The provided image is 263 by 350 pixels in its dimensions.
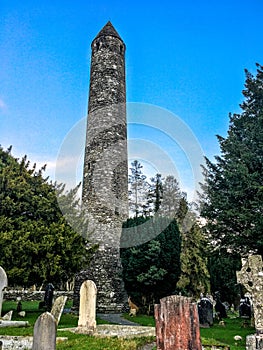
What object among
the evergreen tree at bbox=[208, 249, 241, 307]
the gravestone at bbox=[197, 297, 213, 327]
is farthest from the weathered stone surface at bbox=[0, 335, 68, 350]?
the evergreen tree at bbox=[208, 249, 241, 307]

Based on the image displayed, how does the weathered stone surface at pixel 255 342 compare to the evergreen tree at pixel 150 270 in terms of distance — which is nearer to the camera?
the weathered stone surface at pixel 255 342

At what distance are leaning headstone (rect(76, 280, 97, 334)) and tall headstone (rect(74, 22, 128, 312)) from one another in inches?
299

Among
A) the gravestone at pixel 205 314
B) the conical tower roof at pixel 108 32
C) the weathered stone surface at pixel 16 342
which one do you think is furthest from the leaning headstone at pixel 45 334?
the conical tower roof at pixel 108 32

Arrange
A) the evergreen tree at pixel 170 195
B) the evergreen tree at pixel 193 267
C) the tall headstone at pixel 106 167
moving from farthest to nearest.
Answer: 1. the evergreen tree at pixel 170 195
2. the evergreen tree at pixel 193 267
3. the tall headstone at pixel 106 167

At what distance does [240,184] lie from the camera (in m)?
14.0

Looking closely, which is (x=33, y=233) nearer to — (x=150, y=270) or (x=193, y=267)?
(x=150, y=270)

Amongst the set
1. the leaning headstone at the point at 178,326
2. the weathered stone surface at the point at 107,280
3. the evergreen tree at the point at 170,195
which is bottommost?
the leaning headstone at the point at 178,326

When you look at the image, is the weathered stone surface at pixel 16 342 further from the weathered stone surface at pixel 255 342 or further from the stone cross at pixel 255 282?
the stone cross at pixel 255 282

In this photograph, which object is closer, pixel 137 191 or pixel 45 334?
pixel 45 334

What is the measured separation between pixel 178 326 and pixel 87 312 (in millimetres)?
7482

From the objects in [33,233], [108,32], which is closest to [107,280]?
[33,233]

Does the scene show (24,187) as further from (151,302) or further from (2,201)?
(151,302)

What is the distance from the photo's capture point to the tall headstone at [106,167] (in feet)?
62.8

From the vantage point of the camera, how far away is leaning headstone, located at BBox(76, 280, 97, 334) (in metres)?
9.75
